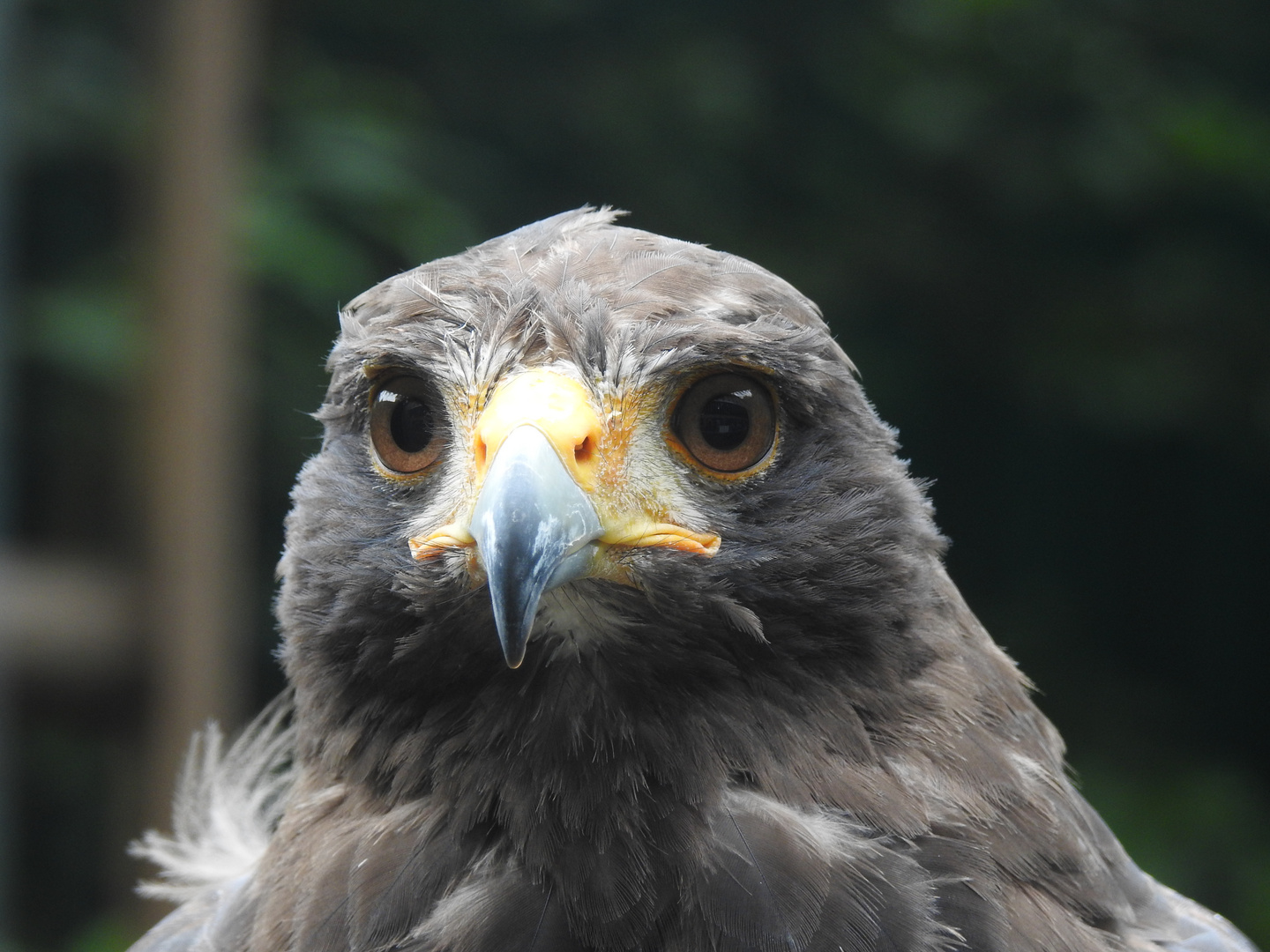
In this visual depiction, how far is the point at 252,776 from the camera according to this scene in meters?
3.29

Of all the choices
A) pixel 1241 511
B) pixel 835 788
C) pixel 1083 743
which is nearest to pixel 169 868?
pixel 835 788

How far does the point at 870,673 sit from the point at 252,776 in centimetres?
171

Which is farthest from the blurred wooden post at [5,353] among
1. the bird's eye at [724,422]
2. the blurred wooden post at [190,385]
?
the bird's eye at [724,422]

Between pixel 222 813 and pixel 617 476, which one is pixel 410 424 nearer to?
pixel 617 476

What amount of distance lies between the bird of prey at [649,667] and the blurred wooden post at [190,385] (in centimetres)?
234

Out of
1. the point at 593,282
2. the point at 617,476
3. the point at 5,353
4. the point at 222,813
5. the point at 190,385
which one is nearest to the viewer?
the point at 617,476

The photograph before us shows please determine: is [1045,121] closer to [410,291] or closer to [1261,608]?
[1261,608]

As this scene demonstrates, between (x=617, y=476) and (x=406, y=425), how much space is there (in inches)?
15.6

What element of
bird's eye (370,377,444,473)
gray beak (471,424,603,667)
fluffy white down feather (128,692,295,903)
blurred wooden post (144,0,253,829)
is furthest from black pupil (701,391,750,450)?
blurred wooden post (144,0,253,829)

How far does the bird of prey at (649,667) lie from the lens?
2.03 meters

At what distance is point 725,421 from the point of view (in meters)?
2.12

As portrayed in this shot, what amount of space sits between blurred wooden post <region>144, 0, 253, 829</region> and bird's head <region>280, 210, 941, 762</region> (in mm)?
2378

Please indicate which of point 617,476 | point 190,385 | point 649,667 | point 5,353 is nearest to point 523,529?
point 617,476

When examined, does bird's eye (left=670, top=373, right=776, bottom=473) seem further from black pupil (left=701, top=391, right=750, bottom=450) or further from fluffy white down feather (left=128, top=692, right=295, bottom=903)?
fluffy white down feather (left=128, top=692, right=295, bottom=903)
